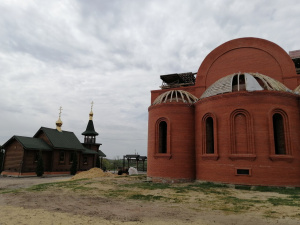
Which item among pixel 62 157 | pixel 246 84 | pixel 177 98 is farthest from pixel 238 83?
pixel 62 157

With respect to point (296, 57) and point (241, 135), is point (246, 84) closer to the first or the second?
point (241, 135)

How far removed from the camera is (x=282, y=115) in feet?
48.0

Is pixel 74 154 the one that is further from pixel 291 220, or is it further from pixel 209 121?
pixel 291 220

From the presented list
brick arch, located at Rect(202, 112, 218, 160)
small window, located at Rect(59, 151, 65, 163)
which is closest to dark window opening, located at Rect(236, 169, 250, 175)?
brick arch, located at Rect(202, 112, 218, 160)

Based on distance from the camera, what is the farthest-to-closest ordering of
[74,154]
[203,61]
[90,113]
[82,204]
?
[90,113], [74,154], [203,61], [82,204]

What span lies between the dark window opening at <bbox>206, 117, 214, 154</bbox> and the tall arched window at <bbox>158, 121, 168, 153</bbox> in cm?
374

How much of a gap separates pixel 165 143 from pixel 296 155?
30.7 ft

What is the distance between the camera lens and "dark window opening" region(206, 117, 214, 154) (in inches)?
652

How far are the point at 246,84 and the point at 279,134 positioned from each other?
3.96 meters

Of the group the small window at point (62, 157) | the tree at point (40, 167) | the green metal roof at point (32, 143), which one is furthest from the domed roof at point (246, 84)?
the small window at point (62, 157)

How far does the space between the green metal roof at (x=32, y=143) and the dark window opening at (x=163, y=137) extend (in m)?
18.1

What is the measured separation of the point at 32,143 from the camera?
2919cm

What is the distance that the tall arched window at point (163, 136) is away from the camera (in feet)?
61.5

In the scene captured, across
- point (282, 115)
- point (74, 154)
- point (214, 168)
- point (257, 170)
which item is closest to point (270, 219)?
point (257, 170)
